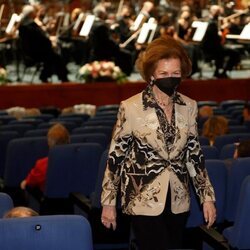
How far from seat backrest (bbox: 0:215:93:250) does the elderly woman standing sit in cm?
67

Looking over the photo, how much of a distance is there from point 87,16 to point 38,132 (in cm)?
1057

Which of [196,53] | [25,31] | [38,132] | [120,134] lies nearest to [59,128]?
[38,132]

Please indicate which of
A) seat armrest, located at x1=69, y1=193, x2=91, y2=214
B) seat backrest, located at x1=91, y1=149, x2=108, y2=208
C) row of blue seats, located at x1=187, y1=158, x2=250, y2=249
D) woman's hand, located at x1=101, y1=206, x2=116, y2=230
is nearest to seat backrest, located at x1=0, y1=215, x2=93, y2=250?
woman's hand, located at x1=101, y1=206, x2=116, y2=230

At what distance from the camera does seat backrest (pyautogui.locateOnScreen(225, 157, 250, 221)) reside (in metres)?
5.81

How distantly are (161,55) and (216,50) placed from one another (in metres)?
15.3

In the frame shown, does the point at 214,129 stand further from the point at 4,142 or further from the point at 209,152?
the point at 4,142

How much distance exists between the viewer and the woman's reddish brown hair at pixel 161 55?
4.73 metres

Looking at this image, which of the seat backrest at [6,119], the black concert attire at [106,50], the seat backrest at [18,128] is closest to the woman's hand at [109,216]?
the seat backrest at [18,128]

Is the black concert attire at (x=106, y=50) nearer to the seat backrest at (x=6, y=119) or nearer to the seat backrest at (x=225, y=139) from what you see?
the seat backrest at (x=6, y=119)

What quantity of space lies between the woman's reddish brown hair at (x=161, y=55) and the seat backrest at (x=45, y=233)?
1.01m

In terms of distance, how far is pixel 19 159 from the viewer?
27.9 feet

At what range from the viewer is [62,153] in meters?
7.35

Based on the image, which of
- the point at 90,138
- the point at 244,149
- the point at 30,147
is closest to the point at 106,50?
the point at 90,138

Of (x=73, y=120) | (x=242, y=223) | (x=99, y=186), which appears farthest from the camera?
(x=73, y=120)
